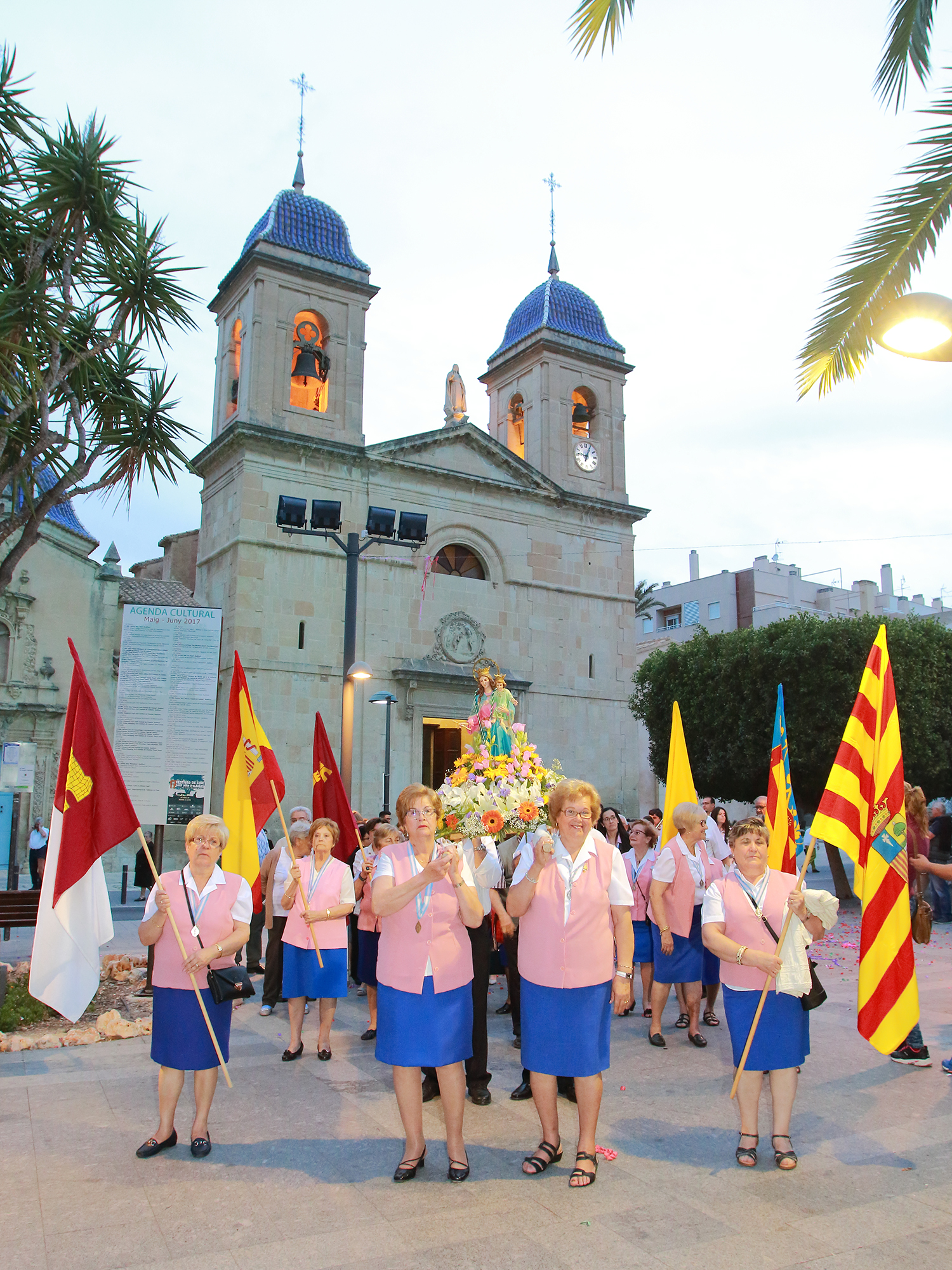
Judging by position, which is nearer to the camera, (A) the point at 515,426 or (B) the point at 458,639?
(B) the point at 458,639

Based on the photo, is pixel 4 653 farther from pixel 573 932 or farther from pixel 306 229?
pixel 573 932

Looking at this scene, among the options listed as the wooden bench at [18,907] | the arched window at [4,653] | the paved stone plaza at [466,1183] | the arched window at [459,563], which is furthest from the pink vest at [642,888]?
the arched window at [459,563]

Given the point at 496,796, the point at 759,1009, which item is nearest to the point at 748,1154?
the point at 759,1009

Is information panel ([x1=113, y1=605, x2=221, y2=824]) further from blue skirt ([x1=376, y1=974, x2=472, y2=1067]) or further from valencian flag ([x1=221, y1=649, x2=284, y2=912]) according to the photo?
blue skirt ([x1=376, y1=974, x2=472, y2=1067])

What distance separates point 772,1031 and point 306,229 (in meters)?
24.5

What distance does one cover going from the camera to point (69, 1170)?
15.9ft

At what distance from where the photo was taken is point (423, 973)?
4816 millimetres

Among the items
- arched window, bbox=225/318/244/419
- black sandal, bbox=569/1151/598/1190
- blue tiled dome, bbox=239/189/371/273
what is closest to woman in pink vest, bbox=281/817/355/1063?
black sandal, bbox=569/1151/598/1190

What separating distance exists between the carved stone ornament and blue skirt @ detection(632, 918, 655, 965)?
1623cm

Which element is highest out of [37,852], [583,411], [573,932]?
[583,411]

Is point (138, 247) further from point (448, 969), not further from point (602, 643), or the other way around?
point (602, 643)

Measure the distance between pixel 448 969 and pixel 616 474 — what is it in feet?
84.5

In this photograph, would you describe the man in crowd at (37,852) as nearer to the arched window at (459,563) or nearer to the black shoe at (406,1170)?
the arched window at (459,563)

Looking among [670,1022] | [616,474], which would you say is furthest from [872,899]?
[616,474]
